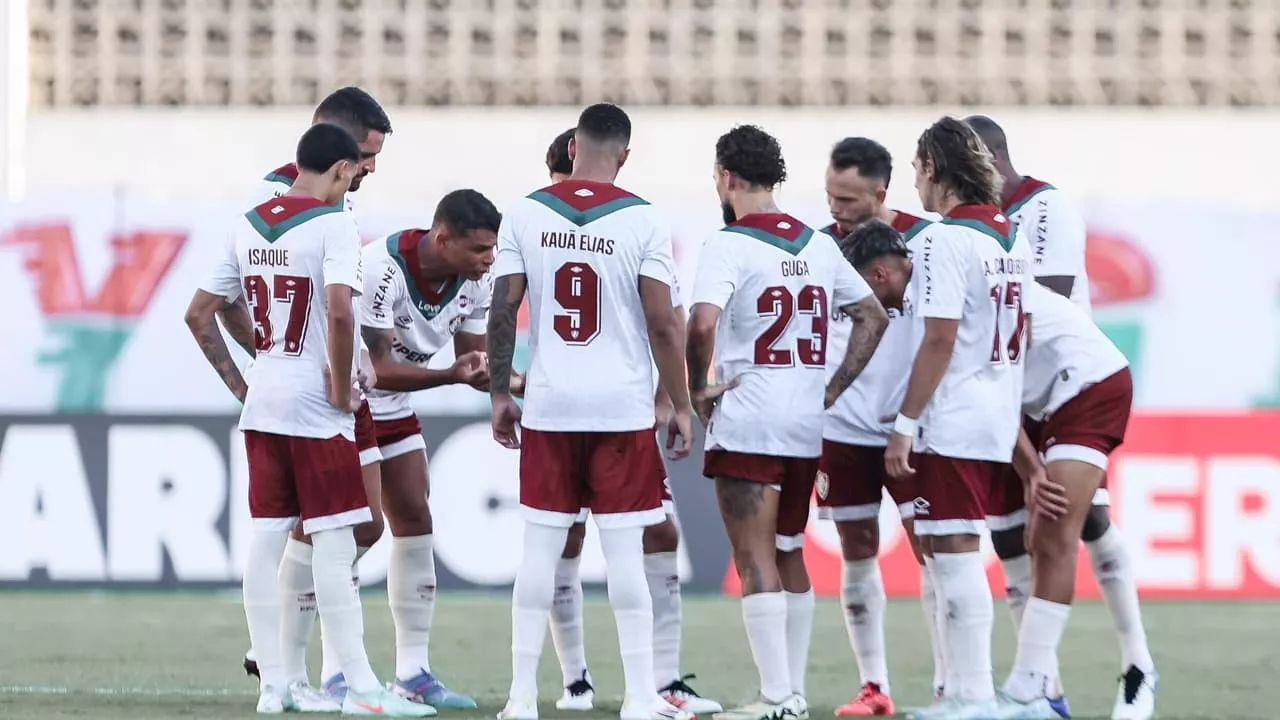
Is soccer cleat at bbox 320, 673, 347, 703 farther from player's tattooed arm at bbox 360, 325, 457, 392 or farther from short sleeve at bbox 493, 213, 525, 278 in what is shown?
short sleeve at bbox 493, 213, 525, 278

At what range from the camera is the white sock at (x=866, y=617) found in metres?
8.29

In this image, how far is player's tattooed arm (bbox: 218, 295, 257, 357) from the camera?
8.10 meters

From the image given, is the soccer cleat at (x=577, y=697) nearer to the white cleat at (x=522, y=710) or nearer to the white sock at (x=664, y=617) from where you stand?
the white sock at (x=664, y=617)

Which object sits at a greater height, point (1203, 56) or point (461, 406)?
point (1203, 56)

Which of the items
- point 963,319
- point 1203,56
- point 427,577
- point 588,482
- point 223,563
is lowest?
point 223,563

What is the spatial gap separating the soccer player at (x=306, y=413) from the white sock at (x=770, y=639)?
1.25 m

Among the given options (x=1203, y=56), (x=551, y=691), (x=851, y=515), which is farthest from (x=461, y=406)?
(x=1203, y=56)

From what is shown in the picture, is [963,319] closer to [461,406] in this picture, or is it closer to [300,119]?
[461,406]

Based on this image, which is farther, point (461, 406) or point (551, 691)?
point (461, 406)

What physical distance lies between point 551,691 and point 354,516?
6.23 ft

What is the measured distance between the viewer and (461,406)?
14.6 metres

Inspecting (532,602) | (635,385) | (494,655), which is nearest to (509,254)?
(635,385)

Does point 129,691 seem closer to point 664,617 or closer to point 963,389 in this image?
point 664,617

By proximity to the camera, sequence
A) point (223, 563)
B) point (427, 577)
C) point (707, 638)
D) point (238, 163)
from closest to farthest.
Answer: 1. point (427, 577)
2. point (707, 638)
3. point (223, 563)
4. point (238, 163)
